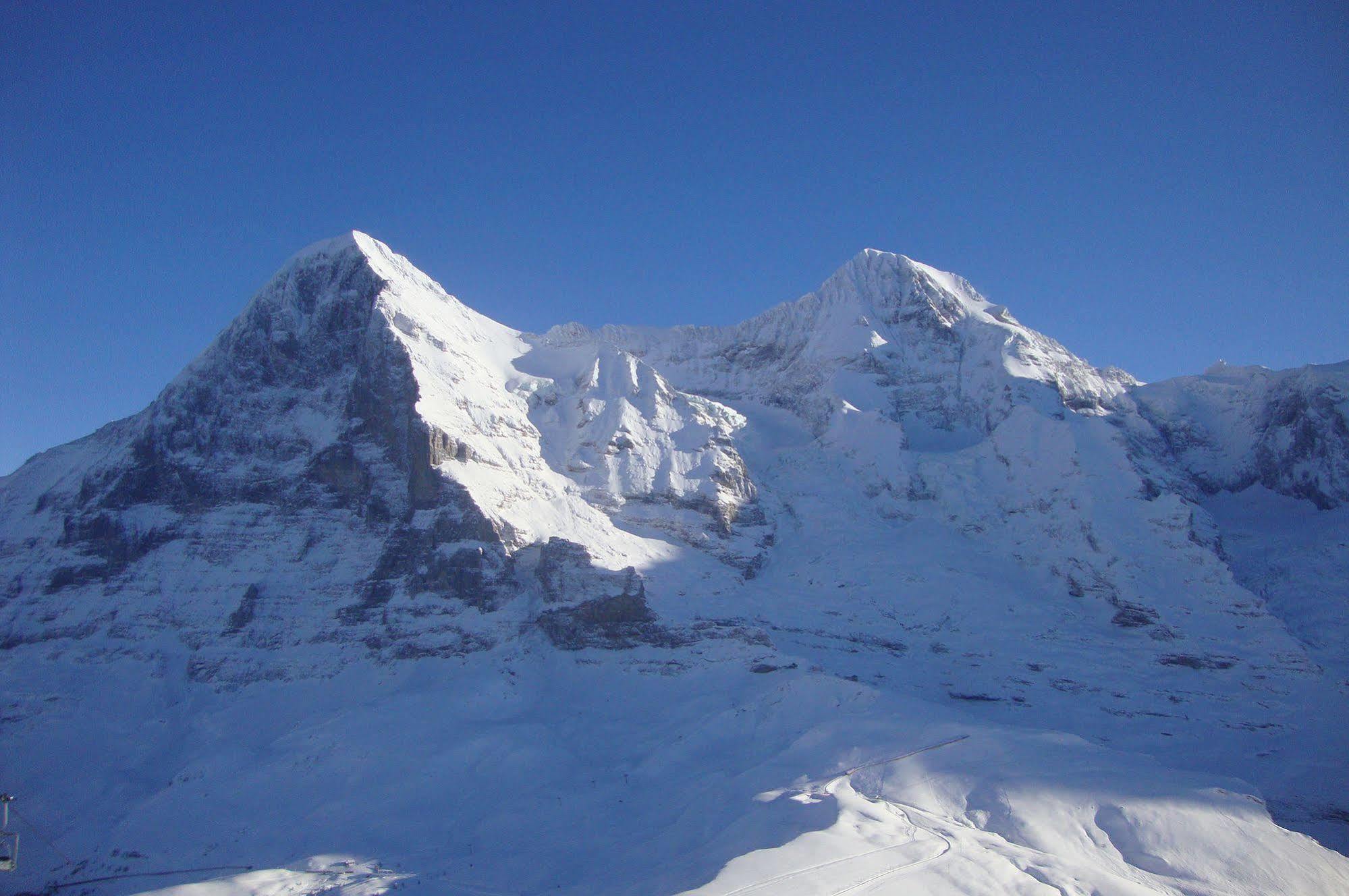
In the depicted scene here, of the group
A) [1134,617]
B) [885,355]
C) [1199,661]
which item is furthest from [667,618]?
[885,355]

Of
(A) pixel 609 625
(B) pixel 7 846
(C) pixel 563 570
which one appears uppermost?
(C) pixel 563 570

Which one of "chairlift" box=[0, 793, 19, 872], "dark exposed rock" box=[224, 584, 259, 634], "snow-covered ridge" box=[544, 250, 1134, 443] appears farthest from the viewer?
"snow-covered ridge" box=[544, 250, 1134, 443]

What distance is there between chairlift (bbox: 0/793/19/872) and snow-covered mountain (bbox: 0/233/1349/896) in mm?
4827

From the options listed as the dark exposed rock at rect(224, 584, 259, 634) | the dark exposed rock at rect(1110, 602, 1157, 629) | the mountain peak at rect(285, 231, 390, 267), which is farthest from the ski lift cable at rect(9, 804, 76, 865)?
the dark exposed rock at rect(1110, 602, 1157, 629)

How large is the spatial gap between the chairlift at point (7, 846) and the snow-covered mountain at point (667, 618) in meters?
4.83

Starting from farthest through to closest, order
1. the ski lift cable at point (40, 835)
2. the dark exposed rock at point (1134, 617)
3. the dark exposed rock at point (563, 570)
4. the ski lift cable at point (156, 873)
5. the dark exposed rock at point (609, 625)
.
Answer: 1. the dark exposed rock at point (1134, 617)
2. the dark exposed rock at point (563, 570)
3. the dark exposed rock at point (609, 625)
4. the ski lift cable at point (40, 835)
5. the ski lift cable at point (156, 873)

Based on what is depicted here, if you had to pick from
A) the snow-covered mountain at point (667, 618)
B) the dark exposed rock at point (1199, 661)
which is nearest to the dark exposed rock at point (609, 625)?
the snow-covered mountain at point (667, 618)

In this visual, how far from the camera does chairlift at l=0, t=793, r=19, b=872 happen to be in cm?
4541

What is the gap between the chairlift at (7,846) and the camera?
4541cm

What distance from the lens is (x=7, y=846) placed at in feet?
211

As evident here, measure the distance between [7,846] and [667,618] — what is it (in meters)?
54.7

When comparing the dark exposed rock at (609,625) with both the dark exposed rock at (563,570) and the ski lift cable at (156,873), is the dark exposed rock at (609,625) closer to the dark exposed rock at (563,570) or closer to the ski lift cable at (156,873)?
the dark exposed rock at (563,570)

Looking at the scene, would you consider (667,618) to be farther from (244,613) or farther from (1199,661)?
(1199,661)

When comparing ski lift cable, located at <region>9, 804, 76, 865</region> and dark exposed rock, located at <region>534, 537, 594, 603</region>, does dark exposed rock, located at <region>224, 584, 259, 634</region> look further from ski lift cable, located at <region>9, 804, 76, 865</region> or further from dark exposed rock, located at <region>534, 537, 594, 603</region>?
dark exposed rock, located at <region>534, 537, 594, 603</region>
